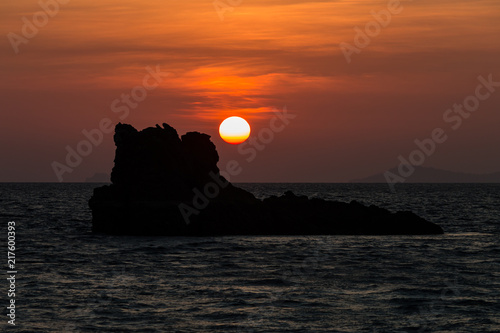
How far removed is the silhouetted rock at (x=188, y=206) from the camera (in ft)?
176

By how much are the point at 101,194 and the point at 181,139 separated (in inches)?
352

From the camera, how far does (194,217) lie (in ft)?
177

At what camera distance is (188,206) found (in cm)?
5403

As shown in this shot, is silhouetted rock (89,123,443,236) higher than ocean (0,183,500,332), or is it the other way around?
silhouetted rock (89,123,443,236)

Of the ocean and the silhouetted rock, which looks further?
the silhouetted rock

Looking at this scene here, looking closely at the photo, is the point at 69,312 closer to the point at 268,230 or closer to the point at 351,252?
the point at 351,252

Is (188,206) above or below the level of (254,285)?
above

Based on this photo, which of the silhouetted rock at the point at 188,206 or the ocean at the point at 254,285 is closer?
the ocean at the point at 254,285

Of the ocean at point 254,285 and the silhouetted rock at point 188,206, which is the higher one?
the silhouetted rock at point 188,206

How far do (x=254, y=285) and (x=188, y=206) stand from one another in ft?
76.8

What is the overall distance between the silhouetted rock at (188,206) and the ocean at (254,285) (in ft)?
8.85

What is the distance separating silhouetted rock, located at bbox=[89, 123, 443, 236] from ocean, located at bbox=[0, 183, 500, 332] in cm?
270

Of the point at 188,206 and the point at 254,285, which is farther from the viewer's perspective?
the point at 188,206

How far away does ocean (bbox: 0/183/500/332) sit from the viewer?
24156 mm
